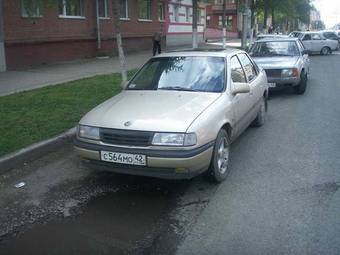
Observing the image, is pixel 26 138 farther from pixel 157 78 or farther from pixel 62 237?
pixel 62 237

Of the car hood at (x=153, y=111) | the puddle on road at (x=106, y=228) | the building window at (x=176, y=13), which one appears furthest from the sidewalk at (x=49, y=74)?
the building window at (x=176, y=13)

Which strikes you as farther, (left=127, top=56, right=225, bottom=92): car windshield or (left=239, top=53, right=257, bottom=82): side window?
(left=239, top=53, right=257, bottom=82): side window

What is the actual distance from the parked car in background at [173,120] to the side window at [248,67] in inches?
18.5

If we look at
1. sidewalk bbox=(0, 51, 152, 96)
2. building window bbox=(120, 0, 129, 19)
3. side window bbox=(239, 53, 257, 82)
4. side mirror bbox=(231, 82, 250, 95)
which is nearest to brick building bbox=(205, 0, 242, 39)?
building window bbox=(120, 0, 129, 19)

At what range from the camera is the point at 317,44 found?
103 feet

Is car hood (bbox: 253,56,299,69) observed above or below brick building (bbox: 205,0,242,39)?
below

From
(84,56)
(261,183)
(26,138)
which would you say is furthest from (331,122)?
(84,56)

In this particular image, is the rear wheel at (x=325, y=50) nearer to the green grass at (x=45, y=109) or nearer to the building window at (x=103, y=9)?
the building window at (x=103, y=9)

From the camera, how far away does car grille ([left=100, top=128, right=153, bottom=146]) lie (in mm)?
4852

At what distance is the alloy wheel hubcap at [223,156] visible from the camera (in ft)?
17.7

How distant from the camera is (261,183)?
5.42 metres

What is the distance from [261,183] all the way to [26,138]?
3494mm

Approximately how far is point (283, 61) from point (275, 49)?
1046 millimetres

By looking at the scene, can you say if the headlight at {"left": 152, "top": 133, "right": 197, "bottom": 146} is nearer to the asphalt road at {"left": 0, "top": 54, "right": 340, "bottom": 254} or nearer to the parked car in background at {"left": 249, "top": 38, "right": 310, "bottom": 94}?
the asphalt road at {"left": 0, "top": 54, "right": 340, "bottom": 254}
